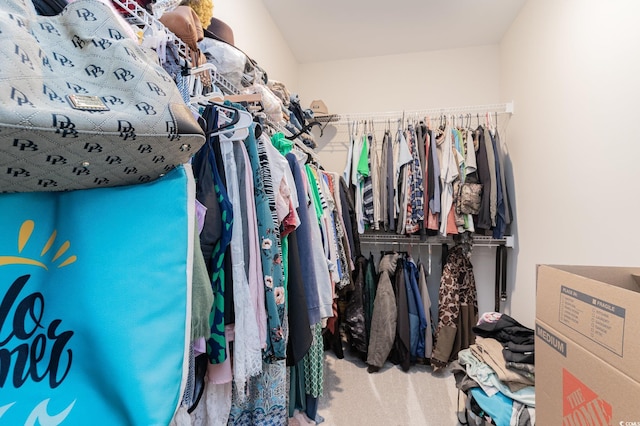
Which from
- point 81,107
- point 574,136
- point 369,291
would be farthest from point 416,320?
point 81,107

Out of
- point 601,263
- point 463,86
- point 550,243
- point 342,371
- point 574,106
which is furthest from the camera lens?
point 463,86

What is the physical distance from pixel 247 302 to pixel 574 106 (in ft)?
5.86

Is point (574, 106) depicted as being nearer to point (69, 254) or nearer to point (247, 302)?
point (247, 302)

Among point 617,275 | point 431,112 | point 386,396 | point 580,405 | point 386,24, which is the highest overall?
point 386,24

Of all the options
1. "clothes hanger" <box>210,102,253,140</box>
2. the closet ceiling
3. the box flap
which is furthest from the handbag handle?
the closet ceiling

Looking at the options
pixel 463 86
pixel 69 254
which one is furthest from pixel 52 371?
pixel 463 86

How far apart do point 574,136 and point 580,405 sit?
4.47 ft

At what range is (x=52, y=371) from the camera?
0.35 meters

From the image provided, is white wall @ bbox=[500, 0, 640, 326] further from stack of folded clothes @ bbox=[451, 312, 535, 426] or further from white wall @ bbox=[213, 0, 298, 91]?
white wall @ bbox=[213, 0, 298, 91]

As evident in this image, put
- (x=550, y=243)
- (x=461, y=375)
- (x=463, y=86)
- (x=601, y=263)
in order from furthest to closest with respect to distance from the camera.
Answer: (x=463, y=86)
(x=550, y=243)
(x=461, y=375)
(x=601, y=263)

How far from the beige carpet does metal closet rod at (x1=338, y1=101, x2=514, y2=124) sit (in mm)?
1997

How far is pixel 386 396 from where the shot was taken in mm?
1919

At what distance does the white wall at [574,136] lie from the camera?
1.20 meters

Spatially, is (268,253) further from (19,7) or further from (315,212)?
(19,7)
